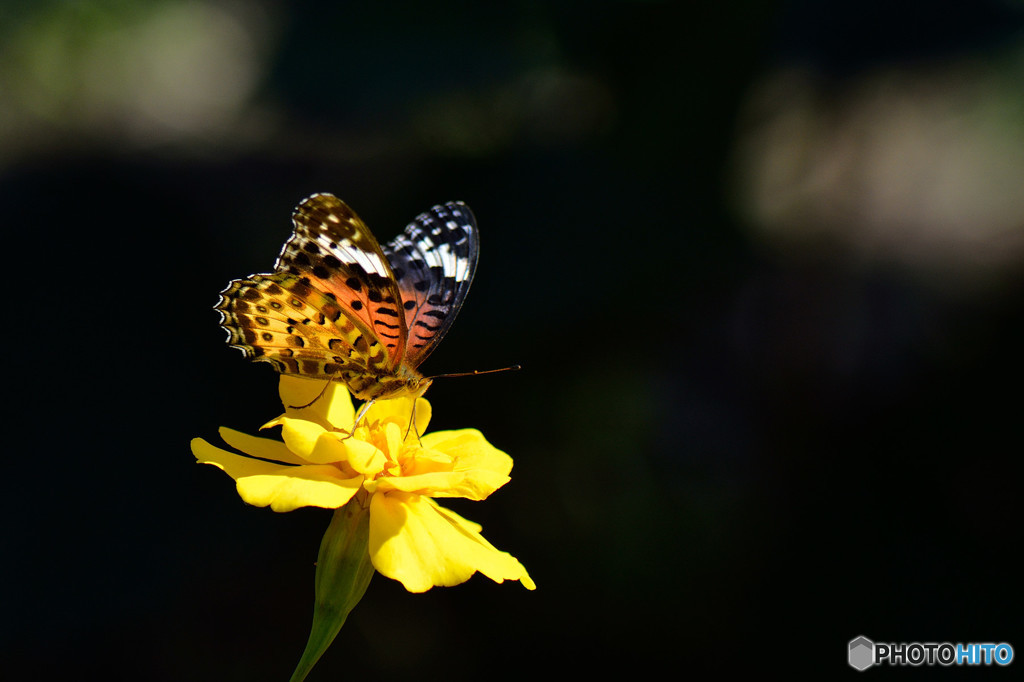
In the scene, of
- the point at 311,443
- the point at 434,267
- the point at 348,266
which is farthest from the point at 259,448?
the point at 434,267

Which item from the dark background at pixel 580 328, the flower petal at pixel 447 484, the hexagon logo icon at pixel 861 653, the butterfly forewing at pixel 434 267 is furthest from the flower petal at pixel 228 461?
the hexagon logo icon at pixel 861 653

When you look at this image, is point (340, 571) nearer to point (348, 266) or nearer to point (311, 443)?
point (311, 443)

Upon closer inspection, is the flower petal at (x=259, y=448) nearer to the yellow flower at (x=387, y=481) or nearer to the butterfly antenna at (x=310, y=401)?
the yellow flower at (x=387, y=481)

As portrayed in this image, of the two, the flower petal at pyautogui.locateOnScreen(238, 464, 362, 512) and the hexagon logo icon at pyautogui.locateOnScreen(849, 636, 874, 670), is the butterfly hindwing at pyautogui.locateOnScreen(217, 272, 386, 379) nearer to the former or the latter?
the flower petal at pyautogui.locateOnScreen(238, 464, 362, 512)

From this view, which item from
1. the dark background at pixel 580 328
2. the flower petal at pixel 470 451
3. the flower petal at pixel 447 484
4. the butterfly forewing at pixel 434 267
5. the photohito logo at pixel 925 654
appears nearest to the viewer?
the flower petal at pixel 447 484

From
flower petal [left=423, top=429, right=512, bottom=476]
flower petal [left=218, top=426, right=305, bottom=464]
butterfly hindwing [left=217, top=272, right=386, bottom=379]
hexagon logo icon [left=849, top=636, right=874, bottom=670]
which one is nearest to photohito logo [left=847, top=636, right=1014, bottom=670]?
hexagon logo icon [left=849, top=636, right=874, bottom=670]

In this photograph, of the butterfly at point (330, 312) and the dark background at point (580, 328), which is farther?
the dark background at point (580, 328)
